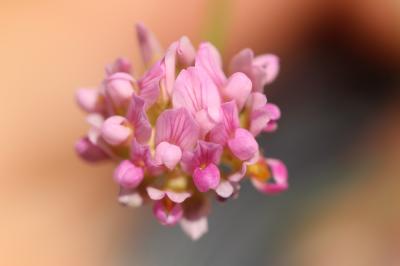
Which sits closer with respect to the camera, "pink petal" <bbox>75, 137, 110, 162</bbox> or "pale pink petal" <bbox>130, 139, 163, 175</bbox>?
"pale pink petal" <bbox>130, 139, 163, 175</bbox>

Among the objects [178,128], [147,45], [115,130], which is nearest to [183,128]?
[178,128]

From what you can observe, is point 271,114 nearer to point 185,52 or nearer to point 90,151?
point 185,52

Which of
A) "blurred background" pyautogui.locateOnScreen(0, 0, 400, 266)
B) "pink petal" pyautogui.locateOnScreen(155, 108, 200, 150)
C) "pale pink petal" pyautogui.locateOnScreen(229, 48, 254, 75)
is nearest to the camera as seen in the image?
"pink petal" pyautogui.locateOnScreen(155, 108, 200, 150)

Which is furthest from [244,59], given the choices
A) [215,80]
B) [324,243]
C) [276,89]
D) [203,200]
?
[276,89]

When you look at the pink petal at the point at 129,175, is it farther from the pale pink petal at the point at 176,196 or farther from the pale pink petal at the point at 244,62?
the pale pink petal at the point at 244,62

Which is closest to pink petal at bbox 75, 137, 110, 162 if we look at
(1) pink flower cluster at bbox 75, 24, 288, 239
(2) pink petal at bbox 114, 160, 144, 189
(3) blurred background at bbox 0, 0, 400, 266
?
(1) pink flower cluster at bbox 75, 24, 288, 239

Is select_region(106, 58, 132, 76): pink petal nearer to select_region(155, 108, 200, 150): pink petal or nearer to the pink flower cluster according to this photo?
the pink flower cluster
